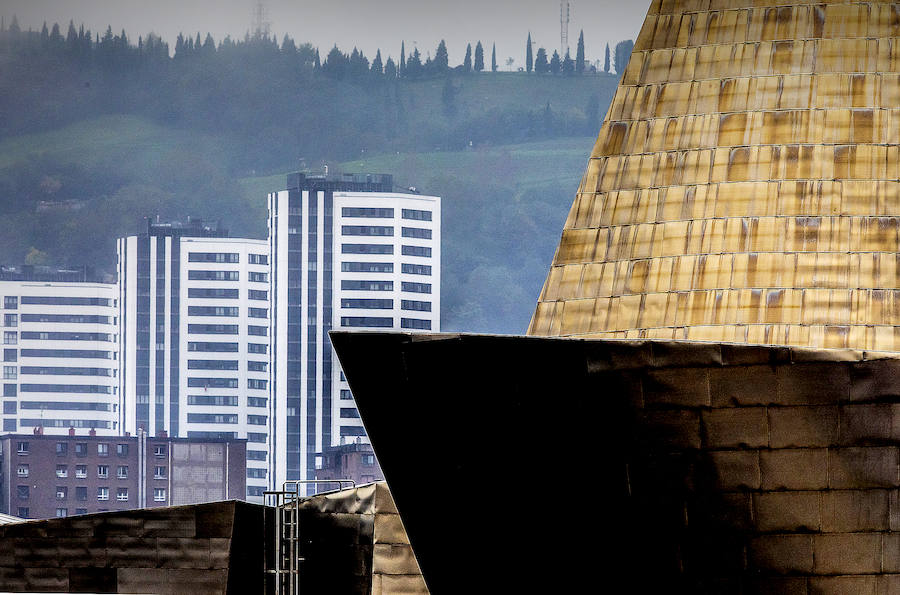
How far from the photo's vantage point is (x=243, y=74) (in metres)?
154

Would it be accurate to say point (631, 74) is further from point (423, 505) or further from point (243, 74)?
point (243, 74)

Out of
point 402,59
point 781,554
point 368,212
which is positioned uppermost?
point 402,59

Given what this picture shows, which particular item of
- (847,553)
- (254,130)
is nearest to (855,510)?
(847,553)

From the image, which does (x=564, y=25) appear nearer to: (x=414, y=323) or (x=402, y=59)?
(x=402, y=59)

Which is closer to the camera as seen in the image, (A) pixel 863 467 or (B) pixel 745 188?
(A) pixel 863 467

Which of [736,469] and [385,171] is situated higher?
[385,171]

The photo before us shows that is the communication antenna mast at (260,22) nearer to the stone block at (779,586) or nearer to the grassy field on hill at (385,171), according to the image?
the grassy field on hill at (385,171)

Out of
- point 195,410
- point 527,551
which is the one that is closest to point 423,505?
point 527,551

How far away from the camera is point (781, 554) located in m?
14.7

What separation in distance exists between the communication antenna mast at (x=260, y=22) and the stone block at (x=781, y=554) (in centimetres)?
14503

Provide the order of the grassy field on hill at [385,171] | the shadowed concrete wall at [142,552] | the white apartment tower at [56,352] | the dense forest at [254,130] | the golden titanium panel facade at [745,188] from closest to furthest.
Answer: the golden titanium panel facade at [745,188], the shadowed concrete wall at [142,552], the white apartment tower at [56,352], the grassy field on hill at [385,171], the dense forest at [254,130]

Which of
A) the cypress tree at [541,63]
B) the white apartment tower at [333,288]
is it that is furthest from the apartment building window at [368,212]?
the cypress tree at [541,63]

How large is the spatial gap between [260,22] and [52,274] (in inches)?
1533

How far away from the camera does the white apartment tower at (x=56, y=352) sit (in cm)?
12456
